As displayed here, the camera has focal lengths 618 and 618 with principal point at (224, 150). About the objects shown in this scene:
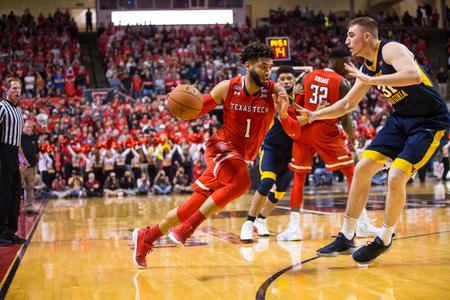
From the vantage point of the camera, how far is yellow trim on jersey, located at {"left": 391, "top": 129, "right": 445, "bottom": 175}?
461cm

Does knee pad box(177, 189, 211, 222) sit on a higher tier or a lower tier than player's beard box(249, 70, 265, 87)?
lower

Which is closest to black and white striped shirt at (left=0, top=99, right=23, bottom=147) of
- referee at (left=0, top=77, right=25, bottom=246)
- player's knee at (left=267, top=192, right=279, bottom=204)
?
referee at (left=0, top=77, right=25, bottom=246)

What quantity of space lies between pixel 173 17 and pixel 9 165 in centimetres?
2533

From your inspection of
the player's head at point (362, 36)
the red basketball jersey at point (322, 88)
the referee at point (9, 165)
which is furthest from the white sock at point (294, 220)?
the referee at point (9, 165)

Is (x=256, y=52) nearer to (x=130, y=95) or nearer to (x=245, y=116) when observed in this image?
(x=245, y=116)

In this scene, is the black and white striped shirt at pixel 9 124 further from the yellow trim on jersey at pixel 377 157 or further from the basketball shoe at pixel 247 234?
the yellow trim on jersey at pixel 377 157

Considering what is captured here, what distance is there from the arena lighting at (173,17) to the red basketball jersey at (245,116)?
2605cm

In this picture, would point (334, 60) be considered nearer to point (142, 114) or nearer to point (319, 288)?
point (319, 288)

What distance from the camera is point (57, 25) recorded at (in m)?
27.0

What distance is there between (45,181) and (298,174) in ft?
37.5

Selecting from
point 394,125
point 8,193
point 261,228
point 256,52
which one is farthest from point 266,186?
point 8,193

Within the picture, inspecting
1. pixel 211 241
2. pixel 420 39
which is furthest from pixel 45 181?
pixel 420 39

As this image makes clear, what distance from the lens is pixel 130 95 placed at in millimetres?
22234

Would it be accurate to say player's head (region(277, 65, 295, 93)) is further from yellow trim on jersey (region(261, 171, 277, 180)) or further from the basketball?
the basketball
